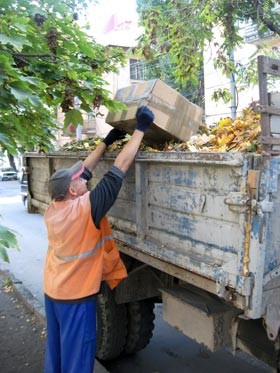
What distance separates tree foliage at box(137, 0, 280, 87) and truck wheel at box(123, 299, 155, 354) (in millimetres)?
4015

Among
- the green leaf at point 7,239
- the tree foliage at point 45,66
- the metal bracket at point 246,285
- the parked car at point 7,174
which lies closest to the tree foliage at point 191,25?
the tree foliage at point 45,66

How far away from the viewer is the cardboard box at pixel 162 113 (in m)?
3.02

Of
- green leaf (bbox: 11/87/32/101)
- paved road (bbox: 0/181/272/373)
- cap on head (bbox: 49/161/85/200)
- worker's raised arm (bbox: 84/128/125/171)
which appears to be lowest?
paved road (bbox: 0/181/272/373)

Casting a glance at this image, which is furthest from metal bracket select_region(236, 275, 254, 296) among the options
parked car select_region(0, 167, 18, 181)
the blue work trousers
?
parked car select_region(0, 167, 18, 181)

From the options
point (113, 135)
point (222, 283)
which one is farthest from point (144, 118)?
point (222, 283)

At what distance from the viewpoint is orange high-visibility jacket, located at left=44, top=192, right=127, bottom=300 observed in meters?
2.78

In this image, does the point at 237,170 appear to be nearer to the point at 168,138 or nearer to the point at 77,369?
the point at 168,138

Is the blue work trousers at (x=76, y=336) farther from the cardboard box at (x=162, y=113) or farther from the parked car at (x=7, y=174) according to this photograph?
the parked car at (x=7, y=174)

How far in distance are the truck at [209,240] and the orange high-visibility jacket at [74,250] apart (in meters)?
0.40

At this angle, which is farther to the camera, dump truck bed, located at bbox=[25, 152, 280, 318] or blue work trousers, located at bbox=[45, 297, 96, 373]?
blue work trousers, located at bbox=[45, 297, 96, 373]

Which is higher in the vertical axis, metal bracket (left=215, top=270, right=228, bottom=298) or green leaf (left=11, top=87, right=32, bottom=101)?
green leaf (left=11, top=87, right=32, bottom=101)

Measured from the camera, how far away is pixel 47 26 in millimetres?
2961

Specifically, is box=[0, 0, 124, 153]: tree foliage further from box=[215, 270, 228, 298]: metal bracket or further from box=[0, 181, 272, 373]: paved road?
box=[215, 270, 228, 298]: metal bracket

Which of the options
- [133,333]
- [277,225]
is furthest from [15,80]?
[133,333]
